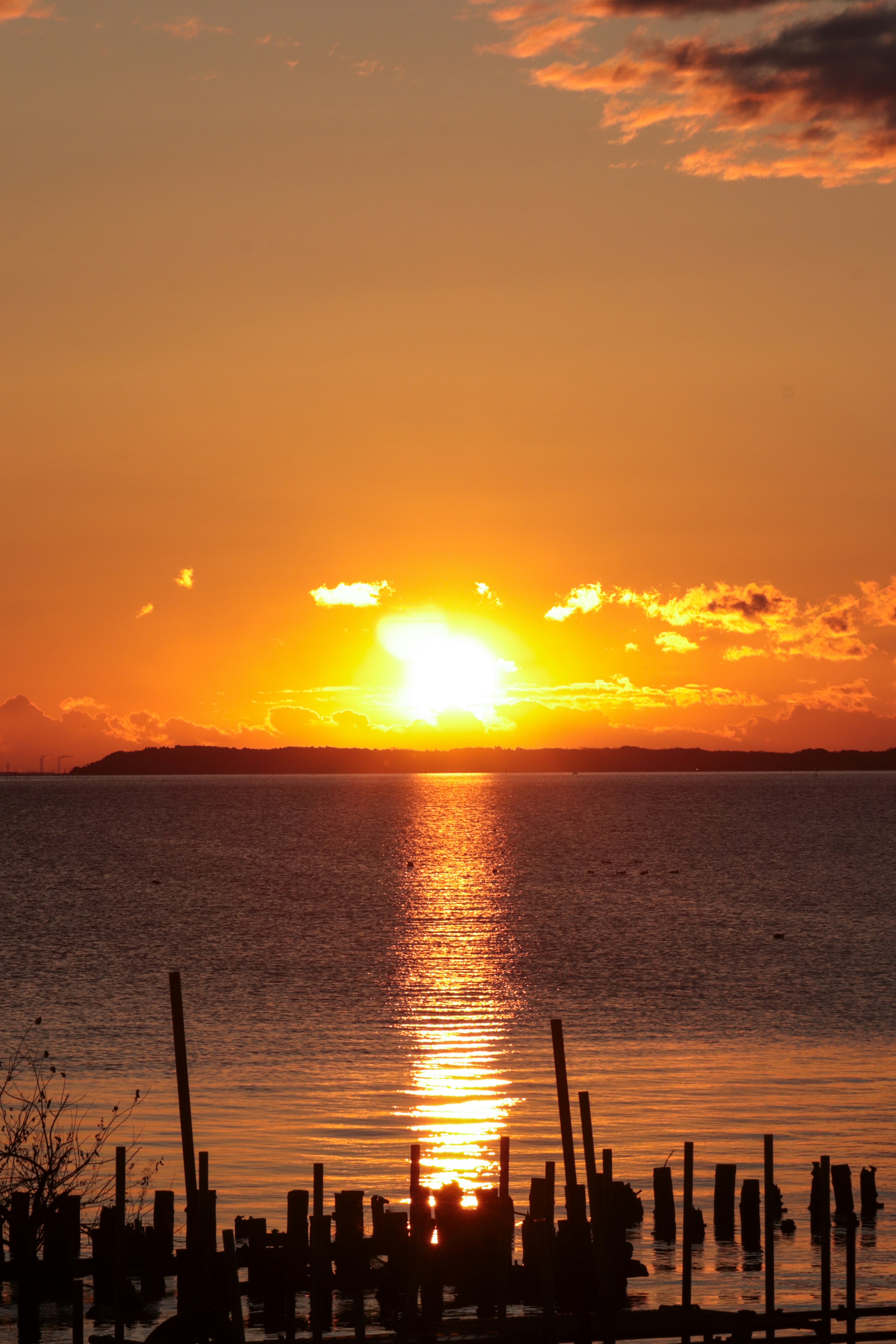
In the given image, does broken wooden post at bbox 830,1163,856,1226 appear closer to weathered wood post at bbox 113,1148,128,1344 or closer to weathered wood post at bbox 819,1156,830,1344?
weathered wood post at bbox 819,1156,830,1344

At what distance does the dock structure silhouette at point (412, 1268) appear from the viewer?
20875mm

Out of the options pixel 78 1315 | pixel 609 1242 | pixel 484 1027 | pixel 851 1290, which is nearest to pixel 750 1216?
pixel 851 1290

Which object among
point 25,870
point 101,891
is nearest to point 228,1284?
point 101,891

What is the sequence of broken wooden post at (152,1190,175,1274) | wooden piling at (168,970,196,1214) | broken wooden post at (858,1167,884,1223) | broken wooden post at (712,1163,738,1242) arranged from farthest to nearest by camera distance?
broken wooden post at (858,1167,884,1223) < broken wooden post at (712,1163,738,1242) < broken wooden post at (152,1190,175,1274) < wooden piling at (168,970,196,1214)

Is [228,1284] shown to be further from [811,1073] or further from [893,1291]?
[811,1073]

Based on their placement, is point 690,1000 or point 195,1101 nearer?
point 195,1101

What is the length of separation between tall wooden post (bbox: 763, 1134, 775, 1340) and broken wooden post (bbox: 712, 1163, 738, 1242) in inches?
35.3

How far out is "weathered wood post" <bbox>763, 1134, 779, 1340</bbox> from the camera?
846 inches

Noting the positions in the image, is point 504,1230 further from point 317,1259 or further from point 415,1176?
point 317,1259

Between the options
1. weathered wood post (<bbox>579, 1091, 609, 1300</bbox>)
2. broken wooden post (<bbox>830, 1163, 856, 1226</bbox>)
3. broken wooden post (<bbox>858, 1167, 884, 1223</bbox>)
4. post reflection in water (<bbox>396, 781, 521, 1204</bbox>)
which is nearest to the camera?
weathered wood post (<bbox>579, 1091, 609, 1300</bbox>)

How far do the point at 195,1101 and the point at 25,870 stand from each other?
117654 millimetres

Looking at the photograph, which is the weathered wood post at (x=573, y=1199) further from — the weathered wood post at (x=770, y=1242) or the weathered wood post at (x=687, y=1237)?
the weathered wood post at (x=770, y=1242)

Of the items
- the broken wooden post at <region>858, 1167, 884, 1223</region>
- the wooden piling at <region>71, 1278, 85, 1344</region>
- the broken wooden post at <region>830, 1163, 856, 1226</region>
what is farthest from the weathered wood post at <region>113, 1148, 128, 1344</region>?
the broken wooden post at <region>858, 1167, 884, 1223</region>

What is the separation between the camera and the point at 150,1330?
25297 millimetres
